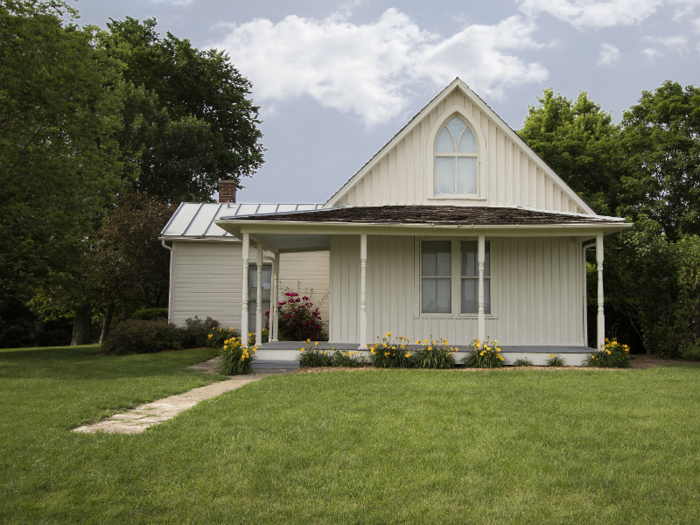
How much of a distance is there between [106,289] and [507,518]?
19.0 meters

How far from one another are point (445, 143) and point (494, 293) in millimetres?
3871

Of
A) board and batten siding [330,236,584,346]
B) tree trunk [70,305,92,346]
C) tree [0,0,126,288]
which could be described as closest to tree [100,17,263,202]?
tree trunk [70,305,92,346]

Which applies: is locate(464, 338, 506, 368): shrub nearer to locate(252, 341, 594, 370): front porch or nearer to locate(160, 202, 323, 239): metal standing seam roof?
locate(252, 341, 594, 370): front porch

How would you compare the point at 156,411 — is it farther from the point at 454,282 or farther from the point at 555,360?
the point at 555,360

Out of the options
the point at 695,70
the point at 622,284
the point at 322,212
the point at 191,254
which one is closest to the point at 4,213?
the point at 191,254

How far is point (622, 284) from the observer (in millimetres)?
14875

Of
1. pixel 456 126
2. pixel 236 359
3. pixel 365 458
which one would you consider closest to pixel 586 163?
pixel 456 126

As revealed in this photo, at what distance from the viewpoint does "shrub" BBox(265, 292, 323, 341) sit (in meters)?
16.3

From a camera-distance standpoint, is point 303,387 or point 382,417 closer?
point 382,417

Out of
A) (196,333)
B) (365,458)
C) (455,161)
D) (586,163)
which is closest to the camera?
(365,458)

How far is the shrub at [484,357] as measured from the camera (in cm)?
1148

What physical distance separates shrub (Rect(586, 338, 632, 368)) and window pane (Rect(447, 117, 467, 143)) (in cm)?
598

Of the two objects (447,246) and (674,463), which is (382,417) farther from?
(447,246)

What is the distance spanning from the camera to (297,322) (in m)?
16.4
